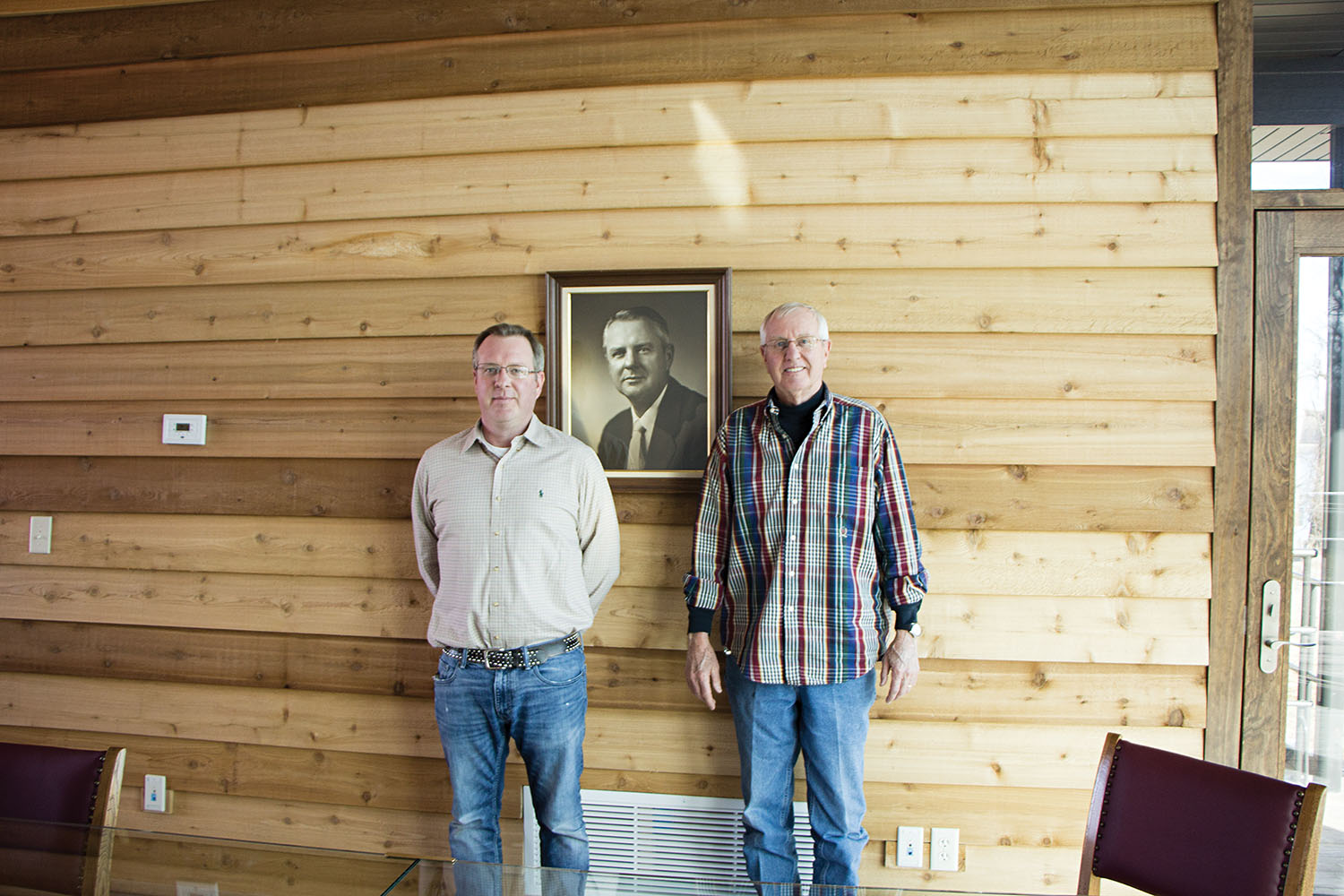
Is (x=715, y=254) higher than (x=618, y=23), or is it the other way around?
(x=618, y=23)

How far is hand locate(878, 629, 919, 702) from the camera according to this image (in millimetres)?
2021

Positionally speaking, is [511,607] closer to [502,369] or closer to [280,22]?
[502,369]

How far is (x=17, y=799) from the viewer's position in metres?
1.62

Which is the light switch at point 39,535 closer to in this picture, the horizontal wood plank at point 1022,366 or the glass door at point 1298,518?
the horizontal wood plank at point 1022,366

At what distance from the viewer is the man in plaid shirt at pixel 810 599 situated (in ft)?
6.59

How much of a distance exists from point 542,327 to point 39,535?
72.7 inches

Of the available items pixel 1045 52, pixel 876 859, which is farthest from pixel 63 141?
pixel 876 859

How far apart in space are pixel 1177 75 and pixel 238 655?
3312mm

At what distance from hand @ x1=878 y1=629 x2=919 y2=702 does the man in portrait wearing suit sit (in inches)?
28.8

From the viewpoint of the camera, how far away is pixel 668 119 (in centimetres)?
238

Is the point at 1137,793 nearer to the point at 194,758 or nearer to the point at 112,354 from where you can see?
the point at 194,758

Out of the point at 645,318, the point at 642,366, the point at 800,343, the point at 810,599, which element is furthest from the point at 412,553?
the point at 800,343

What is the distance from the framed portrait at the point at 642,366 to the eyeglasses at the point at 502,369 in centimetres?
29

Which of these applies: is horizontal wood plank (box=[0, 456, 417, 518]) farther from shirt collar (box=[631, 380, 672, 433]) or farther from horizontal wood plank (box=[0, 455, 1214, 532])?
shirt collar (box=[631, 380, 672, 433])
